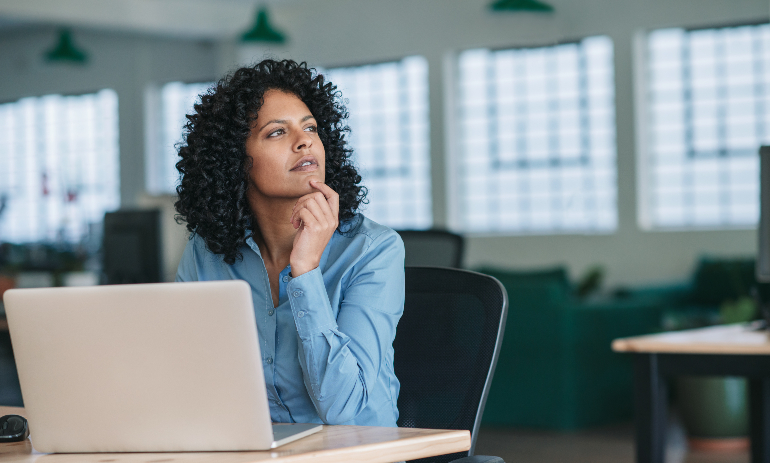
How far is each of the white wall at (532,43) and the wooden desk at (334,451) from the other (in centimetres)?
637

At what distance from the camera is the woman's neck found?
164 cm

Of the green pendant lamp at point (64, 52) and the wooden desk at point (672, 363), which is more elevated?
the green pendant lamp at point (64, 52)

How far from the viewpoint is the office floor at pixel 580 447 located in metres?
4.07

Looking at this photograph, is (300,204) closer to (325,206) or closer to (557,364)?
(325,206)

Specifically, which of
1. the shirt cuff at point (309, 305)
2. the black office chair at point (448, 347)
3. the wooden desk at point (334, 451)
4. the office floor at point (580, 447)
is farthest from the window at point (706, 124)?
the wooden desk at point (334, 451)

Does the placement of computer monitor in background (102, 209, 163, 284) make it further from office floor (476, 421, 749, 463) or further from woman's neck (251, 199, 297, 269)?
woman's neck (251, 199, 297, 269)

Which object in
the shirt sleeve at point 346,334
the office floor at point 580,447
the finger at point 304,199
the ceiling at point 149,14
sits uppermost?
the ceiling at point 149,14

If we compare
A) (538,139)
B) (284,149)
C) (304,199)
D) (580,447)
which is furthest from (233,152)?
(538,139)

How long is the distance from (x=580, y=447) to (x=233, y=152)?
3.13m

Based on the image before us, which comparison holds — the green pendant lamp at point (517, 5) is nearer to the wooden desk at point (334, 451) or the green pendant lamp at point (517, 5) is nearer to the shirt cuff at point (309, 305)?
the shirt cuff at point (309, 305)

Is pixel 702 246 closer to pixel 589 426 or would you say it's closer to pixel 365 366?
pixel 589 426

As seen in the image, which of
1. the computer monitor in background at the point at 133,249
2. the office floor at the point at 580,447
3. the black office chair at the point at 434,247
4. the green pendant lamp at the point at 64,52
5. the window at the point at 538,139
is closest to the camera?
the black office chair at the point at 434,247

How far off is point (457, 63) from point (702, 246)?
2623 mm

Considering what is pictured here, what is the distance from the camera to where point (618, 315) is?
521cm
